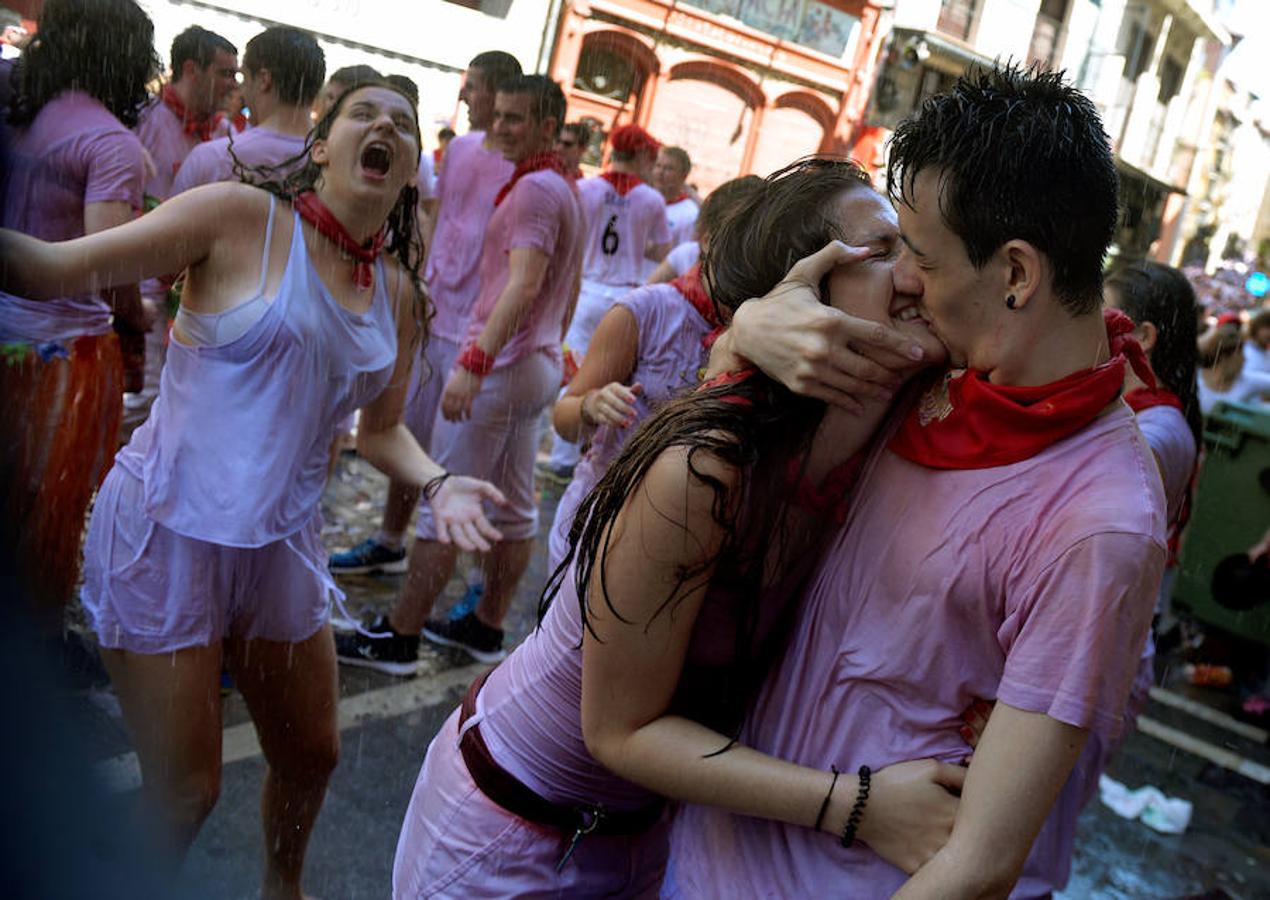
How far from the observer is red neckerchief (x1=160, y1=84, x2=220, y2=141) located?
5797mm

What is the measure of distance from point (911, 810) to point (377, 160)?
2.07 m

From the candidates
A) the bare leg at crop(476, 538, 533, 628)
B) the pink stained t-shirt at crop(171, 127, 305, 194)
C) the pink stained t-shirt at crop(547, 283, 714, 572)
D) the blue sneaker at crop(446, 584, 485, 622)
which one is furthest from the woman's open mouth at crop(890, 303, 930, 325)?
the blue sneaker at crop(446, 584, 485, 622)

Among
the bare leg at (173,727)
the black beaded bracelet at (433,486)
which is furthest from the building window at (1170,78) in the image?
the bare leg at (173,727)

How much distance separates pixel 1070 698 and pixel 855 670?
10.6 inches

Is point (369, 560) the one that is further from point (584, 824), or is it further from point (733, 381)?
point (733, 381)

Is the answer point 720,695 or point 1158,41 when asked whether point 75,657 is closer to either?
point 720,695

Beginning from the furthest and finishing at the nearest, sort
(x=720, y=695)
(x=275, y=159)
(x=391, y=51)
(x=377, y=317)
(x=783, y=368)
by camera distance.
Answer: (x=391, y=51), (x=275, y=159), (x=377, y=317), (x=720, y=695), (x=783, y=368)

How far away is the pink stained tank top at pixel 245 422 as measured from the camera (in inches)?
102

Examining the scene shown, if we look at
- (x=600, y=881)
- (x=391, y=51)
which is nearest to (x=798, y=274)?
(x=600, y=881)

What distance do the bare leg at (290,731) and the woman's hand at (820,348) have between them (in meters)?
1.69

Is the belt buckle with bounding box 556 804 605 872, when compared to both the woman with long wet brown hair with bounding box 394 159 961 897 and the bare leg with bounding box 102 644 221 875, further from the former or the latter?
the bare leg with bounding box 102 644 221 875

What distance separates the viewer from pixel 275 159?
14.9ft

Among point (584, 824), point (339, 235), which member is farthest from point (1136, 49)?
→ point (584, 824)

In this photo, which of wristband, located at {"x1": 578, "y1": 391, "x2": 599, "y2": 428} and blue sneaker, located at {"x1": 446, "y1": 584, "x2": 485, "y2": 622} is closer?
wristband, located at {"x1": 578, "y1": 391, "x2": 599, "y2": 428}
